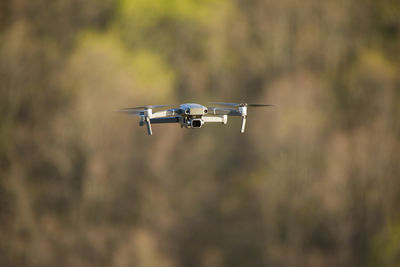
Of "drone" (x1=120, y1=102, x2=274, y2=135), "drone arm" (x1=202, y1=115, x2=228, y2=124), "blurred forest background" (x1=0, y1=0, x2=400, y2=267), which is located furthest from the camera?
"blurred forest background" (x1=0, y1=0, x2=400, y2=267)

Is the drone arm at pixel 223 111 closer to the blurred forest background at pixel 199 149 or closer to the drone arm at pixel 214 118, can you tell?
the drone arm at pixel 214 118

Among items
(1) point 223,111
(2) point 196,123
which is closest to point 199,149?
(1) point 223,111

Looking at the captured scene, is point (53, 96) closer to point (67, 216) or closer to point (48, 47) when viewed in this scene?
point (48, 47)

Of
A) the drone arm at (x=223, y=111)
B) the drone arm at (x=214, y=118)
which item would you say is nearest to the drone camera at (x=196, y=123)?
the drone arm at (x=214, y=118)

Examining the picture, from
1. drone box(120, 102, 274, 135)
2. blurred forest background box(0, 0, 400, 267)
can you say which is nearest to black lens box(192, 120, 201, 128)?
drone box(120, 102, 274, 135)

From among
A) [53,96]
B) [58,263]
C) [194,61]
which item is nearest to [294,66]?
[194,61]

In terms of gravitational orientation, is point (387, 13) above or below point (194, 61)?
above

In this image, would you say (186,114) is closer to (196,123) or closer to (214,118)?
(196,123)

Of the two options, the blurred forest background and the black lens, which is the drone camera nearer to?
the black lens
